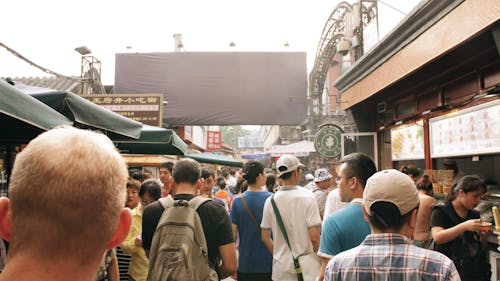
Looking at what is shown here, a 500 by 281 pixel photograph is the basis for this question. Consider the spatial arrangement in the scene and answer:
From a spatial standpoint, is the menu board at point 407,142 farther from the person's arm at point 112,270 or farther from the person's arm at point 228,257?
the person's arm at point 112,270

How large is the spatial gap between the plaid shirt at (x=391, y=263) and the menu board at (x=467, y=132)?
4443 millimetres

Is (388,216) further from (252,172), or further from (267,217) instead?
(252,172)

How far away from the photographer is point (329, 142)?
465 inches

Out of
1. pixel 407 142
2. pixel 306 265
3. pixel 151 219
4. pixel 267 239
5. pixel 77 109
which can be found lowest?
pixel 306 265

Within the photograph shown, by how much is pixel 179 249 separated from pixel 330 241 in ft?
3.63

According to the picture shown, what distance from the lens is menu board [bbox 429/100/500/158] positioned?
575 centimetres

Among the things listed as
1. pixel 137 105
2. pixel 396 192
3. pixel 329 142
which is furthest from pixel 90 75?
pixel 396 192

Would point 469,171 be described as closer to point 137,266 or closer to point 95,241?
point 137,266

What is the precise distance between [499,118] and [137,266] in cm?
515

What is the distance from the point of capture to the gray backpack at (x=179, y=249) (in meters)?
2.94

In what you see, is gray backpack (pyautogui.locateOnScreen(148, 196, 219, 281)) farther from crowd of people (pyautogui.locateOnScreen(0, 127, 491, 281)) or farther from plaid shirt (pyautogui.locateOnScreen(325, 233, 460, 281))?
plaid shirt (pyautogui.locateOnScreen(325, 233, 460, 281))

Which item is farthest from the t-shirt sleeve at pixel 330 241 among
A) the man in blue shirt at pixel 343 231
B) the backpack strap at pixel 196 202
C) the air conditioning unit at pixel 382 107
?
the air conditioning unit at pixel 382 107

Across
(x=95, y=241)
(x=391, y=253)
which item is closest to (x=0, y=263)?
(x=95, y=241)

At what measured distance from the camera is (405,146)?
9000mm
